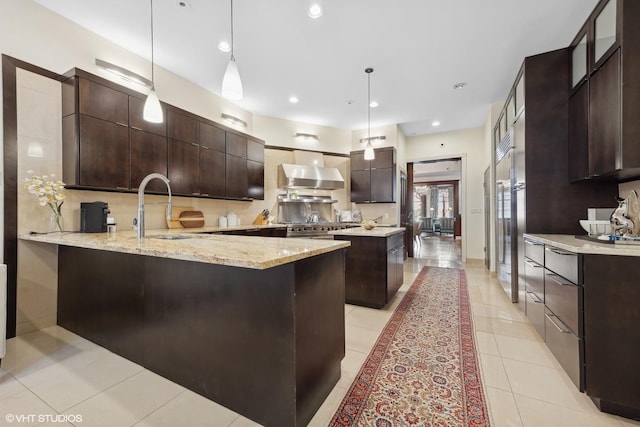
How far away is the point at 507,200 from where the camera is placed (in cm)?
344

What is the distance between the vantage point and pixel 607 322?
1.54 metres

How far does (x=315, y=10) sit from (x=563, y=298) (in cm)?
313

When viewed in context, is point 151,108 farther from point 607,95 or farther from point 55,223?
point 607,95

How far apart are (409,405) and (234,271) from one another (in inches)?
50.6

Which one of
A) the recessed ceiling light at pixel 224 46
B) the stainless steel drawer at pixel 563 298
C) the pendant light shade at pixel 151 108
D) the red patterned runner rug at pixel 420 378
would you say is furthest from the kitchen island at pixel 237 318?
the recessed ceiling light at pixel 224 46

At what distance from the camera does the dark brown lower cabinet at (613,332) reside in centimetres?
147

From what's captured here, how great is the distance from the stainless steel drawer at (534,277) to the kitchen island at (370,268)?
1338 mm

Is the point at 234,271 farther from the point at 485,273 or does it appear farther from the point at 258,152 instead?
the point at 485,273

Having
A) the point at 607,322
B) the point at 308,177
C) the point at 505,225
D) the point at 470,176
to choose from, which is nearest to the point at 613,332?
the point at 607,322

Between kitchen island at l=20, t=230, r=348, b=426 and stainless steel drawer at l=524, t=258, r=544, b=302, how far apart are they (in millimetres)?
1760

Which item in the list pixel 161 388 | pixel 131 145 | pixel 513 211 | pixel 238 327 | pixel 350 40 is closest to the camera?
pixel 238 327

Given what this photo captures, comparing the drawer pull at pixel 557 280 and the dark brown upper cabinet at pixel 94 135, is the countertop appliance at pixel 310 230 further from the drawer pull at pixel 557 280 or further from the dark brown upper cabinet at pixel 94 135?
the drawer pull at pixel 557 280

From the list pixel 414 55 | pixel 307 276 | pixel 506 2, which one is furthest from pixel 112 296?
pixel 506 2

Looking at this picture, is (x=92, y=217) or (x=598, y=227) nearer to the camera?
(x=598, y=227)
